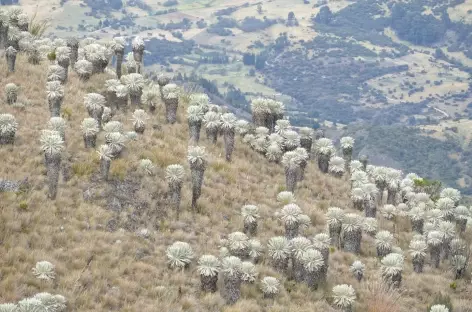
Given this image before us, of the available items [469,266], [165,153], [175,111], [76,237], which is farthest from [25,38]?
[469,266]

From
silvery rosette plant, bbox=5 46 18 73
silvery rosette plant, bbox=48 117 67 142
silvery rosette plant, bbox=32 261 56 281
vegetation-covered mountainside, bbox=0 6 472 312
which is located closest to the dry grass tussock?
vegetation-covered mountainside, bbox=0 6 472 312

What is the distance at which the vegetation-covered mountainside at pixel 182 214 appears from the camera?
51.6 ft

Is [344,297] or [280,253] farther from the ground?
[280,253]

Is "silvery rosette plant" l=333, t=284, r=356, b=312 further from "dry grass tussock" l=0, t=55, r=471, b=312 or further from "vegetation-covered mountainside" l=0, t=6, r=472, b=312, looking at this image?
"dry grass tussock" l=0, t=55, r=471, b=312

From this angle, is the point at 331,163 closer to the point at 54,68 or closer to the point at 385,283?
the point at 385,283

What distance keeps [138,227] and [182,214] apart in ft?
6.09

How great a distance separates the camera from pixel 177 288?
16.0 m

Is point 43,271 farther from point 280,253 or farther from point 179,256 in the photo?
point 280,253

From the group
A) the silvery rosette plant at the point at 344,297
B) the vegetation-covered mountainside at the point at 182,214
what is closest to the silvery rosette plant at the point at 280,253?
the vegetation-covered mountainside at the point at 182,214

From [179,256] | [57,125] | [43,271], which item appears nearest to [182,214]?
[179,256]

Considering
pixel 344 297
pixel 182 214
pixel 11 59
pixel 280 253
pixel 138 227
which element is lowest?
pixel 344 297

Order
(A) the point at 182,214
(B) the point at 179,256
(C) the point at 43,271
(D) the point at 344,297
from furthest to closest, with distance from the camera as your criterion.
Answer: (A) the point at 182,214 < (D) the point at 344,297 < (B) the point at 179,256 < (C) the point at 43,271

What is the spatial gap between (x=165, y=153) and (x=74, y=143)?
3.50 metres

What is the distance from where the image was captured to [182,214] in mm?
19641
